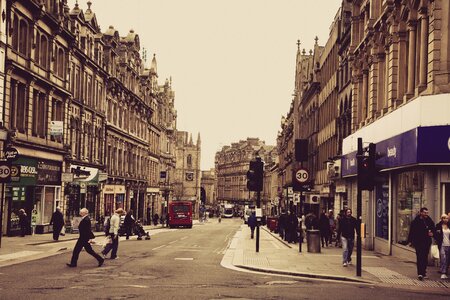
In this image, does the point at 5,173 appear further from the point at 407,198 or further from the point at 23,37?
the point at 407,198

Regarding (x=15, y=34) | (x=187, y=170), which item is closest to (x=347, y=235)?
(x=15, y=34)

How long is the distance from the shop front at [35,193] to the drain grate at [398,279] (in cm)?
2071

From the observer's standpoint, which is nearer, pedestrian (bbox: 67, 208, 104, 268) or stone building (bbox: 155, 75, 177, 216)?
pedestrian (bbox: 67, 208, 104, 268)

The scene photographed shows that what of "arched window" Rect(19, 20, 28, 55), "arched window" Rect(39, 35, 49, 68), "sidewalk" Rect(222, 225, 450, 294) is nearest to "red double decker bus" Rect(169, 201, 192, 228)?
"arched window" Rect(39, 35, 49, 68)

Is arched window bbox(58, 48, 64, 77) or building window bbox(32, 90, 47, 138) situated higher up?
arched window bbox(58, 48, 64, 77)

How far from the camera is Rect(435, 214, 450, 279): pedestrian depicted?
1864 cm

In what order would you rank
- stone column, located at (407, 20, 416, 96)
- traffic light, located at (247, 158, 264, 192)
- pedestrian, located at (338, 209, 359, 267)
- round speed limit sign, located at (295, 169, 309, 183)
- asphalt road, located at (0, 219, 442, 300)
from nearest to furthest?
asphalt road, located at (0, 219, 442, 300) < pedestrian, located at (338, 209, 359, 267) < stone column, located at (407, 20, 416, 96) < traffic light, located at (247, 158, 264, 192) < round speed limit sign, located at (295, 169, 309, 183)

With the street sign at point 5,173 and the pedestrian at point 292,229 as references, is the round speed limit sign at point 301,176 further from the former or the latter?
the street sign at point 5,173

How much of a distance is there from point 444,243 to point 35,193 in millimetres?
28133

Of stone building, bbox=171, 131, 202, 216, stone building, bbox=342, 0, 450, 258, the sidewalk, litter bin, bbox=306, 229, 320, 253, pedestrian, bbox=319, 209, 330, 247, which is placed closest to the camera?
the sidewalk

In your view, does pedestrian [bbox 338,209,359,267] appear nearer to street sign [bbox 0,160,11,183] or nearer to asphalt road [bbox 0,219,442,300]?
asphalt road [bbox 0,219,442,300]

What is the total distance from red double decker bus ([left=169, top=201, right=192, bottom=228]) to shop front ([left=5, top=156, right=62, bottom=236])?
2304cm

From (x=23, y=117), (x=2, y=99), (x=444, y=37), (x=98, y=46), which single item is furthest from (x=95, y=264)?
(x=98, y=46)

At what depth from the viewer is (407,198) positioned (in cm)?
2473
